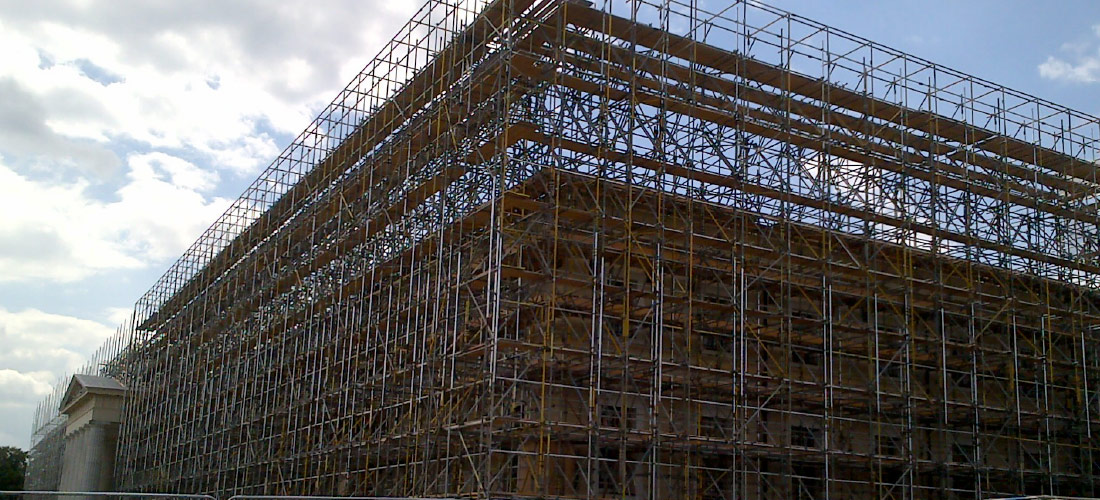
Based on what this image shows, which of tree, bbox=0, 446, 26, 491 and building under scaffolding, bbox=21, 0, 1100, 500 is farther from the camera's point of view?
tree, bbox=0, 446, 26, 491

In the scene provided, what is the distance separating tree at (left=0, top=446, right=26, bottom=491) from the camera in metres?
82.6

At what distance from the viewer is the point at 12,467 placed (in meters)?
100

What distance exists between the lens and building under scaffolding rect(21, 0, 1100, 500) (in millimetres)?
26328

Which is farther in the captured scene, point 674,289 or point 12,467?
point 12,467

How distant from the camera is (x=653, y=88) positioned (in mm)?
28875

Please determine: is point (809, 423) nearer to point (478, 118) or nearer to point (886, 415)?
point (886, 415)

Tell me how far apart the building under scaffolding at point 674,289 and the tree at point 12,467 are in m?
54.1

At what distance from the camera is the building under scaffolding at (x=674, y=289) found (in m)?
26.3

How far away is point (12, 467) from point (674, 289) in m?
90.1

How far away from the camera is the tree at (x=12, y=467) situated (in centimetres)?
8256

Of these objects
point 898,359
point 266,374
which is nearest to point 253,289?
point 266,374

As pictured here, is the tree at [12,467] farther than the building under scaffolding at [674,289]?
Yes

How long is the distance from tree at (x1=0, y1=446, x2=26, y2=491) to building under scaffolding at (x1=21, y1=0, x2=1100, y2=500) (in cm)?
5412

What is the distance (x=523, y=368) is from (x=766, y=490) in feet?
26.0
